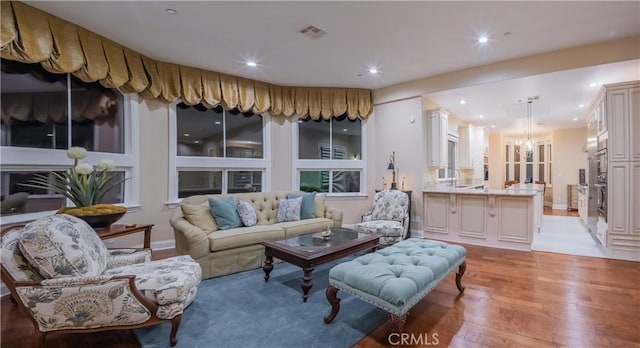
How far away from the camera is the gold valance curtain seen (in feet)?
9.00

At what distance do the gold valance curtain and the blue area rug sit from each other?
107 inches

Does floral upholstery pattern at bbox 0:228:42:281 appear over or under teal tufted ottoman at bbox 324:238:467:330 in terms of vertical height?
over

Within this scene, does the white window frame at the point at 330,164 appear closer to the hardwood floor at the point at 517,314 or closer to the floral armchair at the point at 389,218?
the floral armchair at the point at 389,218

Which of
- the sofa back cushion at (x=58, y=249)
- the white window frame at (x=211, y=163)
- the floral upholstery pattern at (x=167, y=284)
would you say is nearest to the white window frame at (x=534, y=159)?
the white window frame at (x=211, y=163)

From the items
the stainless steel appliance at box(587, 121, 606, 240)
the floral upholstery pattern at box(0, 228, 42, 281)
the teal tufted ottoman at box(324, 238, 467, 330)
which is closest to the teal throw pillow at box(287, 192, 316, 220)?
the teal tufted ottoman at box(324, 238, 467, 330)

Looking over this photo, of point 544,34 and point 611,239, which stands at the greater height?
point 544,34

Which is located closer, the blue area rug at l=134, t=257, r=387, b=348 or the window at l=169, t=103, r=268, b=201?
the blue area rug at l=134, t=257, r=387, b=348

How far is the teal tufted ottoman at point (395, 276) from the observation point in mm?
1938

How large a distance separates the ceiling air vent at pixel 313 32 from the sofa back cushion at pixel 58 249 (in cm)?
282

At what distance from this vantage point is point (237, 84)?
4789mm

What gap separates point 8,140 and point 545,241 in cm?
721

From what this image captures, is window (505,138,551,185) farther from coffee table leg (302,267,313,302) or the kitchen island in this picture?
coffee table leg (302,267,313,302)

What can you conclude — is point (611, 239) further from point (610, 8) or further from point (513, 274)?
point (610, 8)

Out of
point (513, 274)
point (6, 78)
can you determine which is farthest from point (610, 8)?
point (6, 78)
